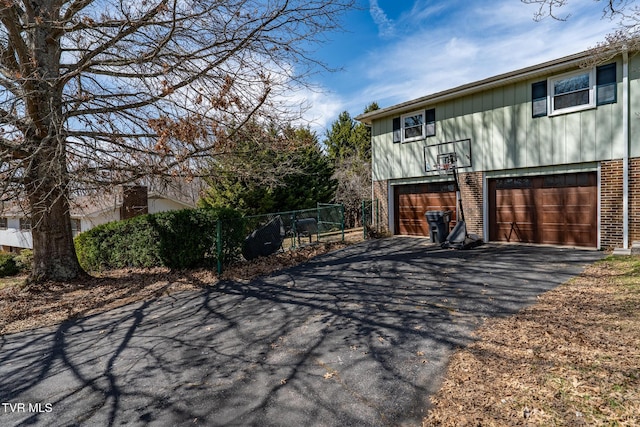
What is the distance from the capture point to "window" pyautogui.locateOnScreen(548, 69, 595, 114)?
841 cm

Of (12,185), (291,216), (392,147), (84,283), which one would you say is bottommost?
(84,283)

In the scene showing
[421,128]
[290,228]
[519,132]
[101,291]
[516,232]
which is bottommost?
[101,291]

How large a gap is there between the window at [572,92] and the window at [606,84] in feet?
0.39

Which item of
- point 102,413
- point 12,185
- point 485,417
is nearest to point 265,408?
point 102,413

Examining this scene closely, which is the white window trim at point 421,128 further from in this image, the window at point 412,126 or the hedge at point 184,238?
the hedge at point 184,238

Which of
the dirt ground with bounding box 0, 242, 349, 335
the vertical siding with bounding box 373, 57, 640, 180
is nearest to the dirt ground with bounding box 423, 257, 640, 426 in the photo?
the vertical siding with bounding box 373, 57, 640, 180

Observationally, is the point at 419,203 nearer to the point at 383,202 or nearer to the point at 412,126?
the point at 383,202

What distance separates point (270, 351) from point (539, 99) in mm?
9873

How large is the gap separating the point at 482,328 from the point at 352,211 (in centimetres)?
1758

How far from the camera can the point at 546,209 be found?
9.29 m

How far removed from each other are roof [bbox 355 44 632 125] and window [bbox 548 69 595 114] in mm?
309

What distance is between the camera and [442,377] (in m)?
3.08

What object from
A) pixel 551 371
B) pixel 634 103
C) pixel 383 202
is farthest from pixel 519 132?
pixel 551 371

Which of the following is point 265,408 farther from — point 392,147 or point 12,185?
point 392,147
